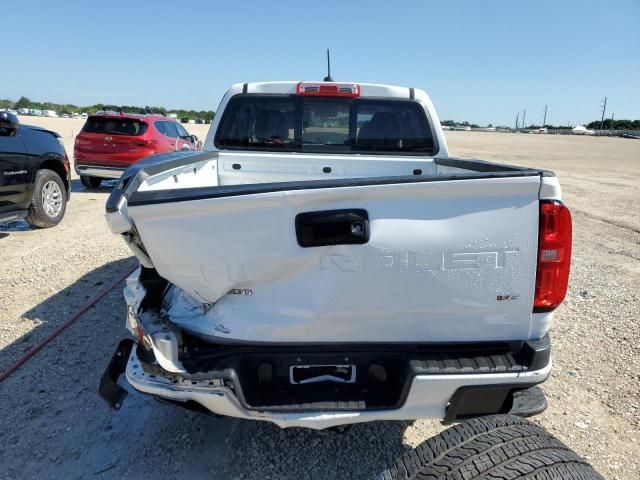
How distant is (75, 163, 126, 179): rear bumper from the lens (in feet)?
34.5

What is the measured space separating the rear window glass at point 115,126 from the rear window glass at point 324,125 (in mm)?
7643

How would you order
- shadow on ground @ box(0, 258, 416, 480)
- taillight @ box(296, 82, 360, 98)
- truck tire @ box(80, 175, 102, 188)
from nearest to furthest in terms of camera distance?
shadow on ground @ box(0, 258, 416, 480), taillight @ box(296, 82, 360, 98), truck tire @ box(80, 175, 102, 188)

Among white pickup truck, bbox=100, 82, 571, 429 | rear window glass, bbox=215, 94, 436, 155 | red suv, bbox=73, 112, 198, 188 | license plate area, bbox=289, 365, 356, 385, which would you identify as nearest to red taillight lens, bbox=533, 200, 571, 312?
white pickup truck, bbox=100, 82, 571, 429

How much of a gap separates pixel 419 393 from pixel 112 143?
10458mm

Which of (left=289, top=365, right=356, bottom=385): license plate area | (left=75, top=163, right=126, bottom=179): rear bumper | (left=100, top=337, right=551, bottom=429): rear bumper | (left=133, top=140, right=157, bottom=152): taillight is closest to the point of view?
(left=100, top=337, right=551, bottom=429): rear bumper

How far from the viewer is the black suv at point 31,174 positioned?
6320mm

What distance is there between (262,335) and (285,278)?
0.98 ft

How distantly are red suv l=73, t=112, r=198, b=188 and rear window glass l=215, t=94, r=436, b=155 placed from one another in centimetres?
724

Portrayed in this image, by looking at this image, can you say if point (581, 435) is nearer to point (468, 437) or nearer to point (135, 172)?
point (468, 437)

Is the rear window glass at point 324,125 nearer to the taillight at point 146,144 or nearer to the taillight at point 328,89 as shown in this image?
the taillight at point 328,89

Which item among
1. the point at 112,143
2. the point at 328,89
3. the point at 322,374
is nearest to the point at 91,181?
the point at 112,143

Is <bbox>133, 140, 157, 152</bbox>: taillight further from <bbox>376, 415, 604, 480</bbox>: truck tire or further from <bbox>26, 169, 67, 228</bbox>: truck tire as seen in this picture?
<bbox>376, 415, 604, 480</bbox>: truck tire

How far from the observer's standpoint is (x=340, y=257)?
1897mm

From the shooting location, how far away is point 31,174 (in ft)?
22.4
